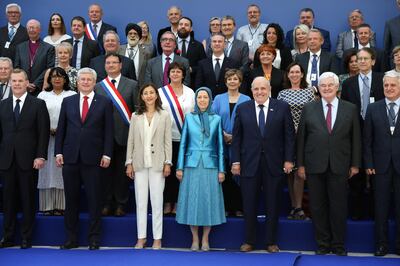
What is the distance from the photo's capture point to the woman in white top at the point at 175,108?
7.14 meters

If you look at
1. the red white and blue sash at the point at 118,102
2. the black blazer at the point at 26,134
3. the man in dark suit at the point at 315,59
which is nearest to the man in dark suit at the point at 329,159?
the man in dark suit at the point at 315,59

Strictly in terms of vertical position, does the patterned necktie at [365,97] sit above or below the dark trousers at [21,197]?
above

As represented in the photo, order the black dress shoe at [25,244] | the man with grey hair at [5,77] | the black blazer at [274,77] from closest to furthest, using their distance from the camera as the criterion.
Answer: the black dress shoe at [25,244] < the black blazer at [274,77] < the man with grey hair at [5,77]

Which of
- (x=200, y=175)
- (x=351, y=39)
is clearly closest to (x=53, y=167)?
(x=200, y=175)

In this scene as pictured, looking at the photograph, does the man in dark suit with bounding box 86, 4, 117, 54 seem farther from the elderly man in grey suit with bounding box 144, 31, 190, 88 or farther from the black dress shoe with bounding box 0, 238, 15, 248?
the black dress shoe with bounding box 0, 238, 15, 248

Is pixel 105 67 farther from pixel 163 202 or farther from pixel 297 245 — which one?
pixel 297 245

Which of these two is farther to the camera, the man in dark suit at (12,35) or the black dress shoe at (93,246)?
the man in dark suit at (12,35)

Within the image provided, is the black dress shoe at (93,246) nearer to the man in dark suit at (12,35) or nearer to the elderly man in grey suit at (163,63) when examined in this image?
the elderly man in grey suit at (163,63)

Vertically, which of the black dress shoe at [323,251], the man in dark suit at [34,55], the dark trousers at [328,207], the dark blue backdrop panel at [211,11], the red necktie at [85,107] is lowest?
the black dress shoe at [323,251]

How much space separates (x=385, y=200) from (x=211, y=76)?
2516 mm

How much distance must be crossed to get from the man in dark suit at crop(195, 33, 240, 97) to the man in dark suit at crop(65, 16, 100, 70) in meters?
1.53

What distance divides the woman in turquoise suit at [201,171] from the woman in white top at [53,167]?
1384 millimetres

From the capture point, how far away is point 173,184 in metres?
7.13

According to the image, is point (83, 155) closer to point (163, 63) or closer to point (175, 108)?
point (175, 108)
